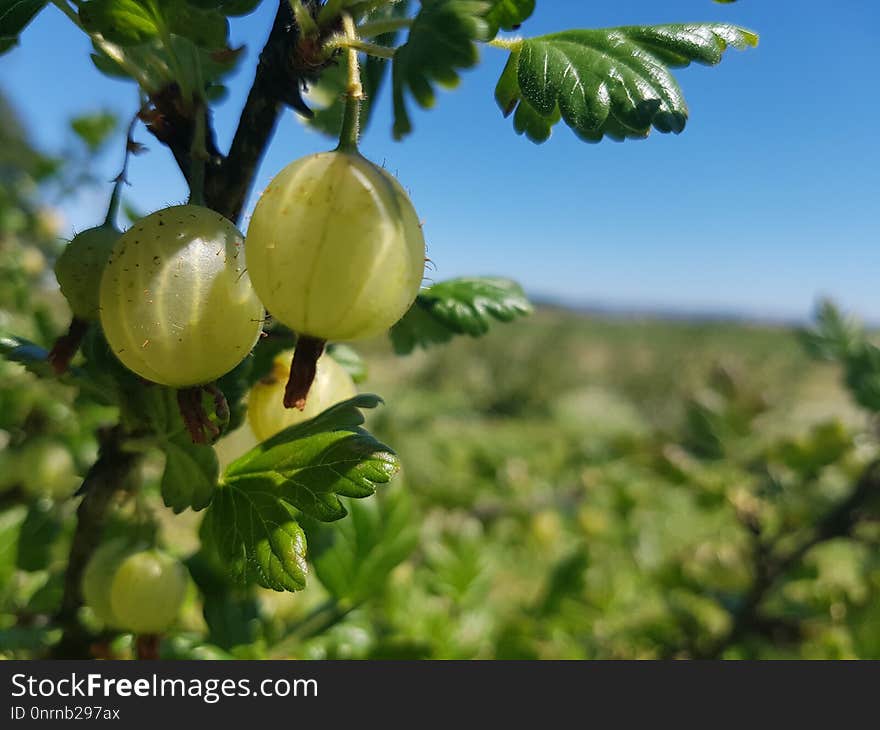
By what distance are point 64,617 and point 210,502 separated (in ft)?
0.90

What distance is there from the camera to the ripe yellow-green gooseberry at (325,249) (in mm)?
383

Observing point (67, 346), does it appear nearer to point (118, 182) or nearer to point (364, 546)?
point (118, 182)

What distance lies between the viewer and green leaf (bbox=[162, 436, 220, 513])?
48cm

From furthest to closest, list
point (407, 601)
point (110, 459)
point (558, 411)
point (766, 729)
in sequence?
point (558, 411)
point (407, 601)
point (766, 729)
point (110, 459)

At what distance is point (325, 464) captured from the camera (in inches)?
17.8

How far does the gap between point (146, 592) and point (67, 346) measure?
8.3 inches

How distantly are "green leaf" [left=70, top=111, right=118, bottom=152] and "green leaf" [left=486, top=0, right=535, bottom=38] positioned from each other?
4.89 feet

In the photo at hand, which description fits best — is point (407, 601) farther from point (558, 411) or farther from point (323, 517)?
point (558, 411)

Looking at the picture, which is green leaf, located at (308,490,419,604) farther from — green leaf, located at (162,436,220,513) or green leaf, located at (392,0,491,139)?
green leaf, located at (392,0,491,139)

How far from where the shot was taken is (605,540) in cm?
195

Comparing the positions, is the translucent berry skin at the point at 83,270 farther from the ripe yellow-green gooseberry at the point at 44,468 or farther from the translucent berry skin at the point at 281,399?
the ripe yellow-green gooseberry at the point at 44,468

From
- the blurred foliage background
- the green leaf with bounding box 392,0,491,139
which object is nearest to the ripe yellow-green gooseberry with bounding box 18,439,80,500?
the blurred foliage background

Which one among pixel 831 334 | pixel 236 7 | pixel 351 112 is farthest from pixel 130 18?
pixel 831 334

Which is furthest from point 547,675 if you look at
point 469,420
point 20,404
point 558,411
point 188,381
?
point 558,411
